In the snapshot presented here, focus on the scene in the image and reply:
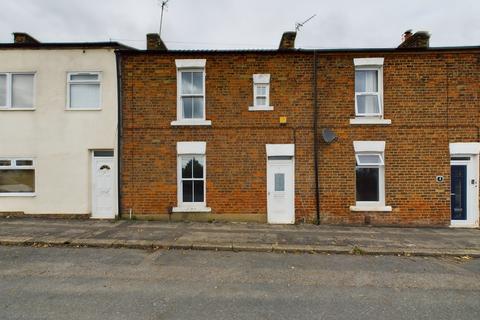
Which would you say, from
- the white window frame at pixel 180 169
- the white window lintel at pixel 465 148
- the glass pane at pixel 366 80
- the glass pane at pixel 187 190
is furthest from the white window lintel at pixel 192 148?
the white window lintel at pixel 465 148

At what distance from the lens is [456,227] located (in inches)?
392

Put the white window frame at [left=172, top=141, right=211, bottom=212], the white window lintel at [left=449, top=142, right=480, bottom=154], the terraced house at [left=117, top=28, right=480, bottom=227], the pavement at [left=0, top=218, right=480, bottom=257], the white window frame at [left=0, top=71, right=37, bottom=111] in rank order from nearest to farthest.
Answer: the pavement at [left=0, top=218, right=480, bottom=257], the white window lintel at [left=449, top=142, right=480, bottom=154], the terraced house at [left=117, top=28, right=480, bottom=227], the white window frame at [left=172, top=141, right=211, bottom=212], the white window frame at [left=0, top=71, right=37, bottom=111]

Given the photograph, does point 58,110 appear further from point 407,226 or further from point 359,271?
point 407,226

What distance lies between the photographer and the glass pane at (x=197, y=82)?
10492 millimetres

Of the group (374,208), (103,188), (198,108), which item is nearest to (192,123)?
(198,108)

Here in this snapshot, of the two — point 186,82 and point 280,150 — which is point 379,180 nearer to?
point 280,150

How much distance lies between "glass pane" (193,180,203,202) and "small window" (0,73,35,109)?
6639 mm

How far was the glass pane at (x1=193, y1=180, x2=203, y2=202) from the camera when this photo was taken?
10.4 metres

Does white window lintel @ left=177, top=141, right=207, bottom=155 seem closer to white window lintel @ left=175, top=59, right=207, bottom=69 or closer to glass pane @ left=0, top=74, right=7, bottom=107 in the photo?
white window lintel @ left=175, top=59, right=207, bottom=69

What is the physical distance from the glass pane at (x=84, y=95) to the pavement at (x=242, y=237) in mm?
4112

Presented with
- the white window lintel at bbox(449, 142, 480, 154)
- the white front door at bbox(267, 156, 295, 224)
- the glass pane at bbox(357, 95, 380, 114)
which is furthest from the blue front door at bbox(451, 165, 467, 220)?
the white front door at bbox(267, 156, 295, 224)

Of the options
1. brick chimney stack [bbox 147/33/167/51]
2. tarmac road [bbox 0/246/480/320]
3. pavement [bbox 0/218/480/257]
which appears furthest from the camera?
brick chimney stack [bbox 147/33/167/51]

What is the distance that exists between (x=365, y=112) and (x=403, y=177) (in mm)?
2524

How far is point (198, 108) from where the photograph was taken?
10.5 meters
